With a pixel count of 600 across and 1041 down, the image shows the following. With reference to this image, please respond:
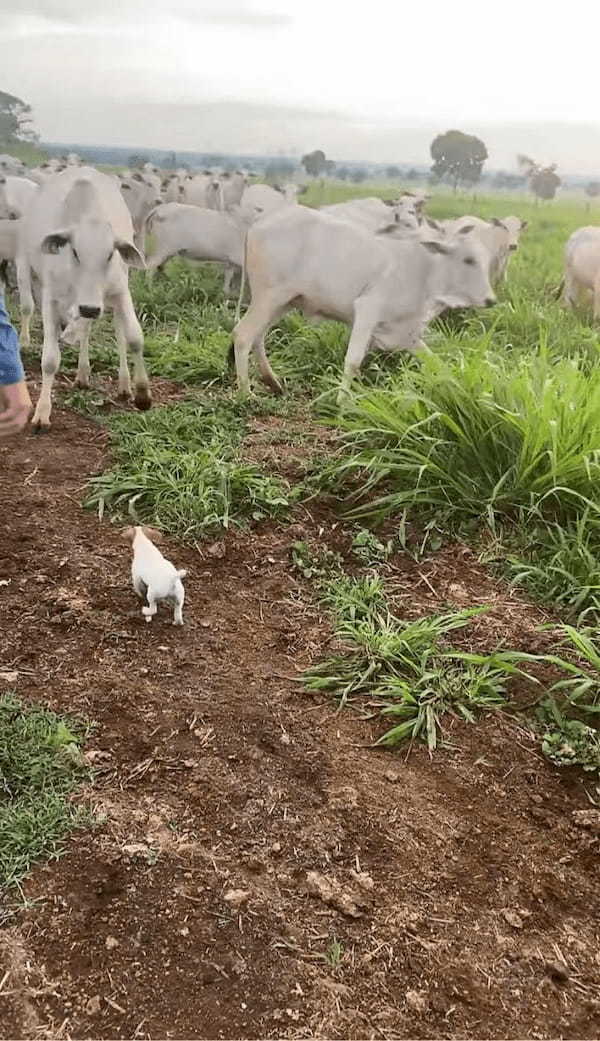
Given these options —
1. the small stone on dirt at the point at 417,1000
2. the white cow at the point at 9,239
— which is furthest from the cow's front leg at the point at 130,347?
the small stone on dirt at the point at 417,1000

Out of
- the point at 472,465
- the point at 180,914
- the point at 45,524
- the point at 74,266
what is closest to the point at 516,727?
the point at 180,914

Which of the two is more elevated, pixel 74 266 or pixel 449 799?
pixel 74 266

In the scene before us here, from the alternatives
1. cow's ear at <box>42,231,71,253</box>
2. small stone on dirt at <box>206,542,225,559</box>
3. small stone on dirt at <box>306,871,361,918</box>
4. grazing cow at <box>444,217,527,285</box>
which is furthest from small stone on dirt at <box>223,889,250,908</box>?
grazing cow at <box>444,217,527,285</box>

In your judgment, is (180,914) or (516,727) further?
(516,727)

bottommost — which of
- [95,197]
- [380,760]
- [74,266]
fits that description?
[380,760]

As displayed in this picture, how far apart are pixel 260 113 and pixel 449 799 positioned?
6.85 metres

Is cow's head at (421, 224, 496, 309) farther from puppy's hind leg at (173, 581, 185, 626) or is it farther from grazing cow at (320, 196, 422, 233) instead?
puppy's hind leg at (173, 581, 185, 626)

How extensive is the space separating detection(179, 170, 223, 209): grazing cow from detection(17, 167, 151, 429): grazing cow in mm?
4244

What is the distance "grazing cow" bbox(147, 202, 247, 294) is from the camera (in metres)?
7.80

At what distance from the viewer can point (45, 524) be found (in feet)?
11.9

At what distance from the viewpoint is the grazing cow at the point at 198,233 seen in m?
7.80

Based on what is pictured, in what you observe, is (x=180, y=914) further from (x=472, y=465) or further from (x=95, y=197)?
(x=95, y=197)

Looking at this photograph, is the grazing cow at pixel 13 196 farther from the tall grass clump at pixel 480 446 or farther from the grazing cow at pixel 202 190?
the tall grass clump at pixel 480 446

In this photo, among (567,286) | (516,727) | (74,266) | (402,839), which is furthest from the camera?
(567,286)
